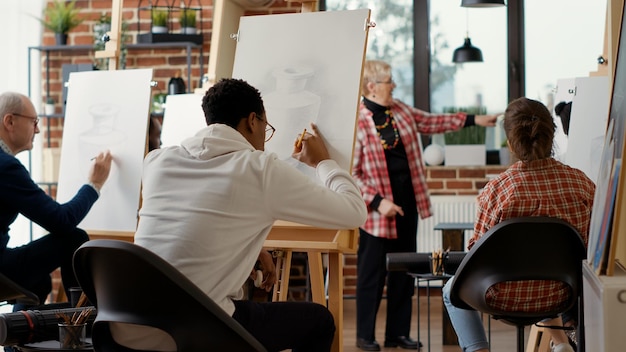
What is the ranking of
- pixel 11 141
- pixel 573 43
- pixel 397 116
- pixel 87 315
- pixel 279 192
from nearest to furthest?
pixel 279 192 < pixel 87 315 < pixel 11 141 < pixel 397 116 < pixel 573 43

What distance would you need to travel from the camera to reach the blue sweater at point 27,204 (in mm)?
3545

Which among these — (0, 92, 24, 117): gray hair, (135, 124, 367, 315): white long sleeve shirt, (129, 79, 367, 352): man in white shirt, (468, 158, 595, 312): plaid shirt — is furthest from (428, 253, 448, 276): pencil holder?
(0, 92, 24, 117): gray hair

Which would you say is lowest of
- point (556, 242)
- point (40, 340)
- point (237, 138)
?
point (40, 340)

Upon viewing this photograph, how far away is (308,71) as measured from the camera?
342cm

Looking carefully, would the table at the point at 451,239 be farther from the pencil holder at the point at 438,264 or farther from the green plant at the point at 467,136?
the pencil holder at the point at 438,264

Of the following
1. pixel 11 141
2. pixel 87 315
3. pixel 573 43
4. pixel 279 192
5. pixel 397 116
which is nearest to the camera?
pixel 279 192

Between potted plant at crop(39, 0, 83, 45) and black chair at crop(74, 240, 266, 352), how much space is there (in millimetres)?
4099

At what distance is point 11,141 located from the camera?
3795 millimetres

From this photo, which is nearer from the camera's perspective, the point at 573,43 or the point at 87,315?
the point at 87,315

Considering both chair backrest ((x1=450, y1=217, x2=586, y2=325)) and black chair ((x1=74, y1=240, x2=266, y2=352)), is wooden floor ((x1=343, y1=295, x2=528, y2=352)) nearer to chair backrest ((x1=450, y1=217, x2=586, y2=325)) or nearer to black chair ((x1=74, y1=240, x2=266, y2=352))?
chair backrest ((x1=450, y1=217, x2=586, y2=325))

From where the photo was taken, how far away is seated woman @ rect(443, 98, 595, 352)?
111 inches

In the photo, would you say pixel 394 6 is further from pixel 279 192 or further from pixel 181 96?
pixel 279 192

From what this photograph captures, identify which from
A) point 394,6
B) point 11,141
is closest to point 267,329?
point 11,141

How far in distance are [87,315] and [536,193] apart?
4.67 ft
